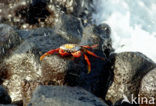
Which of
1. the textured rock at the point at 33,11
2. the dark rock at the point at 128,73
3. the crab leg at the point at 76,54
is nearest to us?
the crab leg at the point at 76,54

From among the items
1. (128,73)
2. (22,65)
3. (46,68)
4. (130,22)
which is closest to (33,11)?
(22,65)

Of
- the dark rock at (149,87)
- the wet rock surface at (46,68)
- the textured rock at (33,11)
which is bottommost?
the dark rock at (149,87)

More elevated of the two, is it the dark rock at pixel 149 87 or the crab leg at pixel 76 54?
the crab leg at pixel 76 54

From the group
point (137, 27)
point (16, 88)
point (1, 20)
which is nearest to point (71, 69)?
point (16, 88)

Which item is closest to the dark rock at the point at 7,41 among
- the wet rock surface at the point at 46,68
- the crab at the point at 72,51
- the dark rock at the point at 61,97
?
the wet rock surface at the point at 46,68

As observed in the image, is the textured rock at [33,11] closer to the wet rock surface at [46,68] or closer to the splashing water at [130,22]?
the splashing water at [130,22]

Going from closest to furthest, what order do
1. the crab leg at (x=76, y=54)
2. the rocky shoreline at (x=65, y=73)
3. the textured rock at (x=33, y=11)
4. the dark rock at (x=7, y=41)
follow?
the rocky shoreline at (x=65, y=73) < the crab leg at (x=76, y=54) < the dark rock at (x=7, y=41) < the textured rock at (x=33, y=11)

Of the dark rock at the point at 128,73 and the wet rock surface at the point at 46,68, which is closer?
the wet rock surface at the point at 46,68
